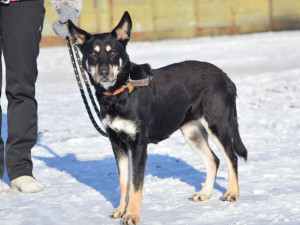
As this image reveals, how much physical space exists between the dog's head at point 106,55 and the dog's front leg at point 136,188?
57 cm

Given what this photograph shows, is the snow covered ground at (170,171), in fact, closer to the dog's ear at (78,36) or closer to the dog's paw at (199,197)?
the dog's paw at (199,197)

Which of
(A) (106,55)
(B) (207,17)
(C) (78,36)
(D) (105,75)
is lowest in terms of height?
(B) (207,17)

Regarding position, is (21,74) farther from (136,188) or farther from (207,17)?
(207,17)

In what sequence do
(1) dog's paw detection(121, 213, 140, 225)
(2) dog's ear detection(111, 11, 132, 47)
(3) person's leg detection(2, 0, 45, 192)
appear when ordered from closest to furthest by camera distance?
1. (1) dog's paw detection(121, 213, 140, 225)
2. (2) dog's ear detection(111, 11, 132, 47)
3. (3) person's leg detection(2, 0, 45, 192)

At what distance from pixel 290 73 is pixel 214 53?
412 centimetres

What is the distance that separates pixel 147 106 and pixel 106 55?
1.69ft

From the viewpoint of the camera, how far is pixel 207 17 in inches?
801

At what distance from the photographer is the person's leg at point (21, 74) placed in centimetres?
530

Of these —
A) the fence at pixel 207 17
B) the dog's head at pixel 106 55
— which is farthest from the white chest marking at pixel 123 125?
the fence at pixel 207 17

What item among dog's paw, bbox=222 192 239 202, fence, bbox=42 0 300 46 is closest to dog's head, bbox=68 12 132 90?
dog's paw, bbox=222 192 239 202

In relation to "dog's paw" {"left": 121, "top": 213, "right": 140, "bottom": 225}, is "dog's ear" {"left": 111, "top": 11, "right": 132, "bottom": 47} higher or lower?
higher

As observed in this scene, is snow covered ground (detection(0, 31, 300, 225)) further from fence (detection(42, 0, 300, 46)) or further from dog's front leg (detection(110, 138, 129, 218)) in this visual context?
fence (detection(42, 0, 300, 46))

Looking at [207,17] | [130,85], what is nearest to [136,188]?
[130,85]

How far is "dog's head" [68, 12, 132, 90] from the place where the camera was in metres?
4.50
